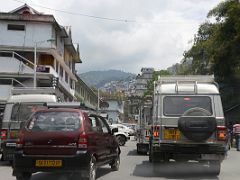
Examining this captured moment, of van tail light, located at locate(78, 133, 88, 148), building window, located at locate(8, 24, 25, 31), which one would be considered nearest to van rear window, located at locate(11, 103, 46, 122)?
van tail light, located at locate(78, 133, 88, 148)

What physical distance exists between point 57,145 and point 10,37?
37070 mm

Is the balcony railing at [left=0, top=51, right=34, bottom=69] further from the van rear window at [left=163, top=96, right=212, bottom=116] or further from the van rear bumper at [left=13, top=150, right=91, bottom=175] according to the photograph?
the van rear bumper at [left=13, top=150, right=91, bottom=175]

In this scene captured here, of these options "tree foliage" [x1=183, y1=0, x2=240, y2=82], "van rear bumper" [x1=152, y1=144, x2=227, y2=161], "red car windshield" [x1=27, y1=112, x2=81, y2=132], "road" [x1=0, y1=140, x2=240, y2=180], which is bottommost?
"road" [x1=0, y1=140, x2=240, y2=180]

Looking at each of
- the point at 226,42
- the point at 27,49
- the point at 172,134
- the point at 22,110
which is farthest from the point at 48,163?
the point at 27,49

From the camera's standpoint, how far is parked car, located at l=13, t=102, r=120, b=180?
1030 centimetres

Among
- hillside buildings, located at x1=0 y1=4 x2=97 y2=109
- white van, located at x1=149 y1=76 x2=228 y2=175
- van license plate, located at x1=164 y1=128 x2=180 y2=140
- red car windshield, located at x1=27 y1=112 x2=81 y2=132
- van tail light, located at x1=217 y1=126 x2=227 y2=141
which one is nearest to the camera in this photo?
red car windshield, located at x1=27 y1=112 x2=81 y2=132

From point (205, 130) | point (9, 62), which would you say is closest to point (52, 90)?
point (205, 130)

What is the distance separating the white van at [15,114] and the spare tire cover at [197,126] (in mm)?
5439

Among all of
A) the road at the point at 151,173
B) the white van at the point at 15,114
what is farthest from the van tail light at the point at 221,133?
the white van at the point at 15,114

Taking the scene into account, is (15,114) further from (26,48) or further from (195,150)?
(26,48)

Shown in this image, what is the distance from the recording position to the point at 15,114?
15961mm

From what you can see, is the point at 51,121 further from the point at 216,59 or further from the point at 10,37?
the point at 10,37

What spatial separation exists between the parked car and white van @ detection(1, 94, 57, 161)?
14.7ft

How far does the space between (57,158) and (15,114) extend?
606cm
